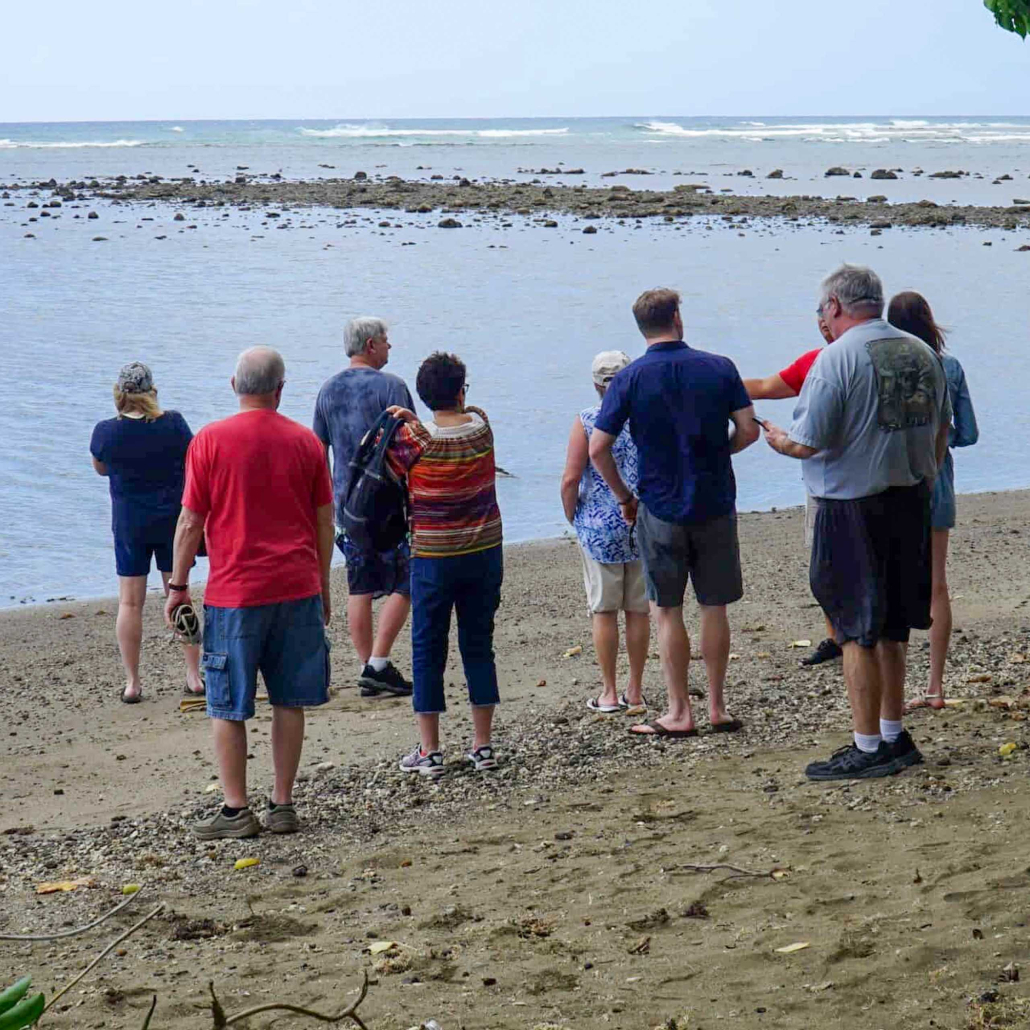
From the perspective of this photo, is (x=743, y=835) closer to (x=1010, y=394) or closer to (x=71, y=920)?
(x=71, y=920)

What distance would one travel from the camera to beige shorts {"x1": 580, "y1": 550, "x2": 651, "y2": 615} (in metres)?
6.90

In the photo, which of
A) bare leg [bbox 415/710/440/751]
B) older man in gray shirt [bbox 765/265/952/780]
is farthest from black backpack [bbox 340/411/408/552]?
older man in gray shirt [bbox 765/265/952/780]

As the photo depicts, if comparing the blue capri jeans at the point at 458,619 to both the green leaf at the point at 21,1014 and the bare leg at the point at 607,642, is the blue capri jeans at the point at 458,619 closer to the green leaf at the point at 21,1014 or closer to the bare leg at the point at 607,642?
the bare leg at the point at 607,642

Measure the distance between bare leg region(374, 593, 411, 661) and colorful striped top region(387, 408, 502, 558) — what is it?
5.17 ft

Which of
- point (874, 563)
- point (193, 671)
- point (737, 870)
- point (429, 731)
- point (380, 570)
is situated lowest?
point (193, 671)

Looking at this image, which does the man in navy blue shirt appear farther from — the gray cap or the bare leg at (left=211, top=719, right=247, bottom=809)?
the gray cap

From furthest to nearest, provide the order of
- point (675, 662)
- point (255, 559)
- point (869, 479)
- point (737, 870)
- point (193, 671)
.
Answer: point (193, 671), point (675, 662), point (255, 559), point (869, 479), point (737, 870)

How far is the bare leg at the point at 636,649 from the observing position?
23.0ft

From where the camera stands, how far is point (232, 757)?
5.62 meters

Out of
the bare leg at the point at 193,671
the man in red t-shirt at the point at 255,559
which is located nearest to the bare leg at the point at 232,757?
the man in red t-shirt at the point at 255,559

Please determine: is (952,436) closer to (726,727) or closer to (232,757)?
(726,727)

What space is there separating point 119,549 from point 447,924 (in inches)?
149

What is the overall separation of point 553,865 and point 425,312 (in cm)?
2195

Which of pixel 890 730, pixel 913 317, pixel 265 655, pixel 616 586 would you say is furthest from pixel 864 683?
pixel 265 655
